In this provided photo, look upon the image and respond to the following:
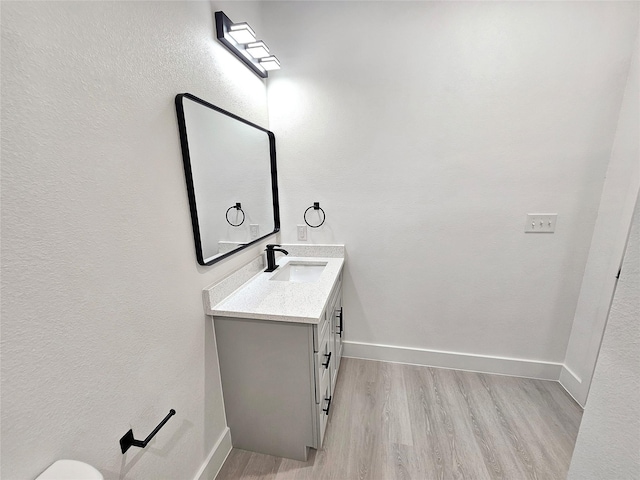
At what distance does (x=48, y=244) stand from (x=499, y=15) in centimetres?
245

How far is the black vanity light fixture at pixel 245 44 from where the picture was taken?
1.38 metres

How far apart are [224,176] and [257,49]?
0.80 meters

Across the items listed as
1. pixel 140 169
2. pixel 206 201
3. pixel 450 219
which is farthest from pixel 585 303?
pixel 140 169

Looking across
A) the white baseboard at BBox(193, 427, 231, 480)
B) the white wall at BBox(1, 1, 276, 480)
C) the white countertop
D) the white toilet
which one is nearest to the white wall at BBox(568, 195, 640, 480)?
the white countertop

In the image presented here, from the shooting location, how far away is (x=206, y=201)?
4.40 feet

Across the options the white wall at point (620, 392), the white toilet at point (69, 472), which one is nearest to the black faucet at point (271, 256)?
the white toilet at point (69, 472)

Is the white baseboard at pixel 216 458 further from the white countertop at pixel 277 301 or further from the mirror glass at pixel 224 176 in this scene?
the mirror glass at pixel 224 176

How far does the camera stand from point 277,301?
4.76 ft

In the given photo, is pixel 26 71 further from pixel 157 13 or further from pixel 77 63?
pixel 157 13

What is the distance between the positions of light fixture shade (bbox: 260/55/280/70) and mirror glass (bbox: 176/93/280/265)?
392mm

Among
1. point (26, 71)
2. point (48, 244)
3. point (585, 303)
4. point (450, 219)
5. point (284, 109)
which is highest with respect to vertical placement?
point (284, 109)

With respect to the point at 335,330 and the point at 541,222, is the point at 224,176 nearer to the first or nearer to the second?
the point at 335,330

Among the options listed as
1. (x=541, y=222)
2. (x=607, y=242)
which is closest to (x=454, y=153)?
(x=541, y=222)

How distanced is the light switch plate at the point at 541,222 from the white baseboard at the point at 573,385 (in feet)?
3.47
